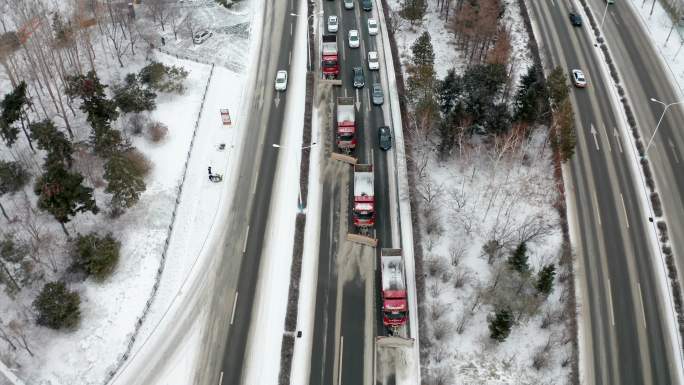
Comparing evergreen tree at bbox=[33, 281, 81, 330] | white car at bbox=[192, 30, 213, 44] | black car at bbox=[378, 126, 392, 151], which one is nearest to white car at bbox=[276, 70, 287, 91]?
white car at bbox=[192, 30, 213, 44]

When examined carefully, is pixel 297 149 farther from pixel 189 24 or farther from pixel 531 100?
pixel 189 24

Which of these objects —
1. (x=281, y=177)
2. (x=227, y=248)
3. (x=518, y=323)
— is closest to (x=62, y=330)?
(x=227, y=248)

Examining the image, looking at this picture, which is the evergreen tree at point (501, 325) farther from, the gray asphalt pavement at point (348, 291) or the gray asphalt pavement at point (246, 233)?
the gray asphalt pavement at point (246, 233)

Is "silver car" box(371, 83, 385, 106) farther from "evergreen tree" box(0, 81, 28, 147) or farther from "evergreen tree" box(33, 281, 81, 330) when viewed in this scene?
"evergreen tree" box(33, 281, 81, 330)

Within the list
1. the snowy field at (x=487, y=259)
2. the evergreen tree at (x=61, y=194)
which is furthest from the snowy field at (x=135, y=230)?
the snowy field at (x=487, y=259)

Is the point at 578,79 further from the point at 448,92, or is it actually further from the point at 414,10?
the point at 414,10
